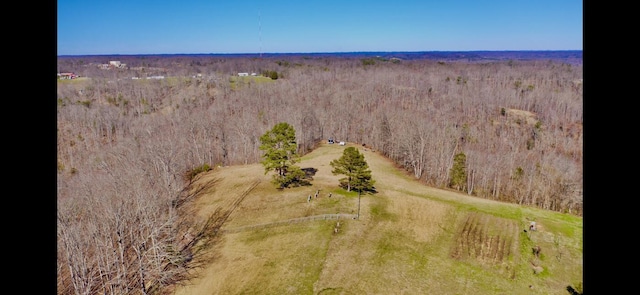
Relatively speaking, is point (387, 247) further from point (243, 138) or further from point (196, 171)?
point (243, 138)

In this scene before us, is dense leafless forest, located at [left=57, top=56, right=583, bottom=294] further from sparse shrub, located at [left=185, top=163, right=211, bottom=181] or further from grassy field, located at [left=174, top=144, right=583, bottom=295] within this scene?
grassy field, located at [left=174, top=144, right=583, bottom=295]

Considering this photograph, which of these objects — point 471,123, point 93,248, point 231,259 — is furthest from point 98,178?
point 471,123

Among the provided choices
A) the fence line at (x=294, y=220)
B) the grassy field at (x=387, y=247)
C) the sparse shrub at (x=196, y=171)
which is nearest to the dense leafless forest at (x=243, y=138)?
the sparse shrub at (x=196, y=171)

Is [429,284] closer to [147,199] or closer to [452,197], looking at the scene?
[452,197]

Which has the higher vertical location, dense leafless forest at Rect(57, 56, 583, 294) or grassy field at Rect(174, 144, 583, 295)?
dense leafless forest at Rect(57, 56, 583, 294)

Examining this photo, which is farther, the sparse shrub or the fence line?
the sparse shrub

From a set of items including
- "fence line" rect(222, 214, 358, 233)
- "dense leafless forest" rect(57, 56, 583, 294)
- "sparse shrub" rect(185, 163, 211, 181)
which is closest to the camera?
"dense leafless forest" rect(57, 56, 583, 294)

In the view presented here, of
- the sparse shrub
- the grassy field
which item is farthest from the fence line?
the sparse shrub
